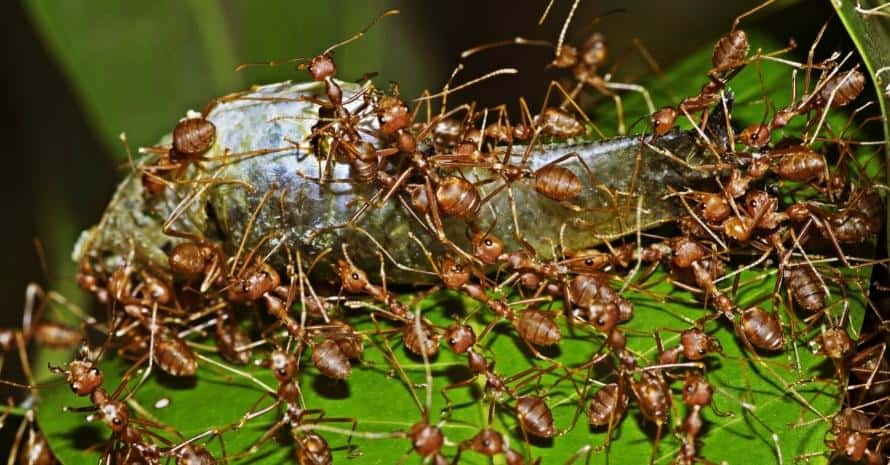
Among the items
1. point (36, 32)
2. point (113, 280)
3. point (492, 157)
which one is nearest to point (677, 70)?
point (492, 157)

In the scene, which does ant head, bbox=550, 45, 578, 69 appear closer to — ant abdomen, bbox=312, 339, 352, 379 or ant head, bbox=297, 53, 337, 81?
ant head, bbox=297, 53, 337, 81

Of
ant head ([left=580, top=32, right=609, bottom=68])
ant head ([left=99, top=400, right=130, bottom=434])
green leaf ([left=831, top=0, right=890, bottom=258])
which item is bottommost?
ant head ([left=99, top=400, right=130, bottom=434])

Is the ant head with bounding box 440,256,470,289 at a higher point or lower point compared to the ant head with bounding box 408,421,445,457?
higher

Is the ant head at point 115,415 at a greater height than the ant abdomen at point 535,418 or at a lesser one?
greater

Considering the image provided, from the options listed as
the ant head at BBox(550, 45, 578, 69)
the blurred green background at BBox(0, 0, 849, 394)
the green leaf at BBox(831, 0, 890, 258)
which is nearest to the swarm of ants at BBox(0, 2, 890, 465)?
the green leaf at BBox(831, 0, 890, 258)

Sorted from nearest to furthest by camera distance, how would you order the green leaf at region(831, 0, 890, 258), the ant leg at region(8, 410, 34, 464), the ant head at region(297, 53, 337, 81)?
the green leaf at region(831, 0, 890, 258) → the ant head at region(297, 53, 337, 81) → the ant leg at region(8, 410, 34, 464)

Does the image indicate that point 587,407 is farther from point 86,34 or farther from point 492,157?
point 86,34

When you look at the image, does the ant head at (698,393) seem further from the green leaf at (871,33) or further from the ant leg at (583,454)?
the green leaf at (871,33)

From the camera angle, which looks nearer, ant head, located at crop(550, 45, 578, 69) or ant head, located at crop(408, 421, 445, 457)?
ant head, located at crop(408, 421, 445, 457)

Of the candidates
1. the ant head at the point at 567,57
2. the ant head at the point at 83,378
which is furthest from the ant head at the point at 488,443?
the ant head at the point at 567,57
